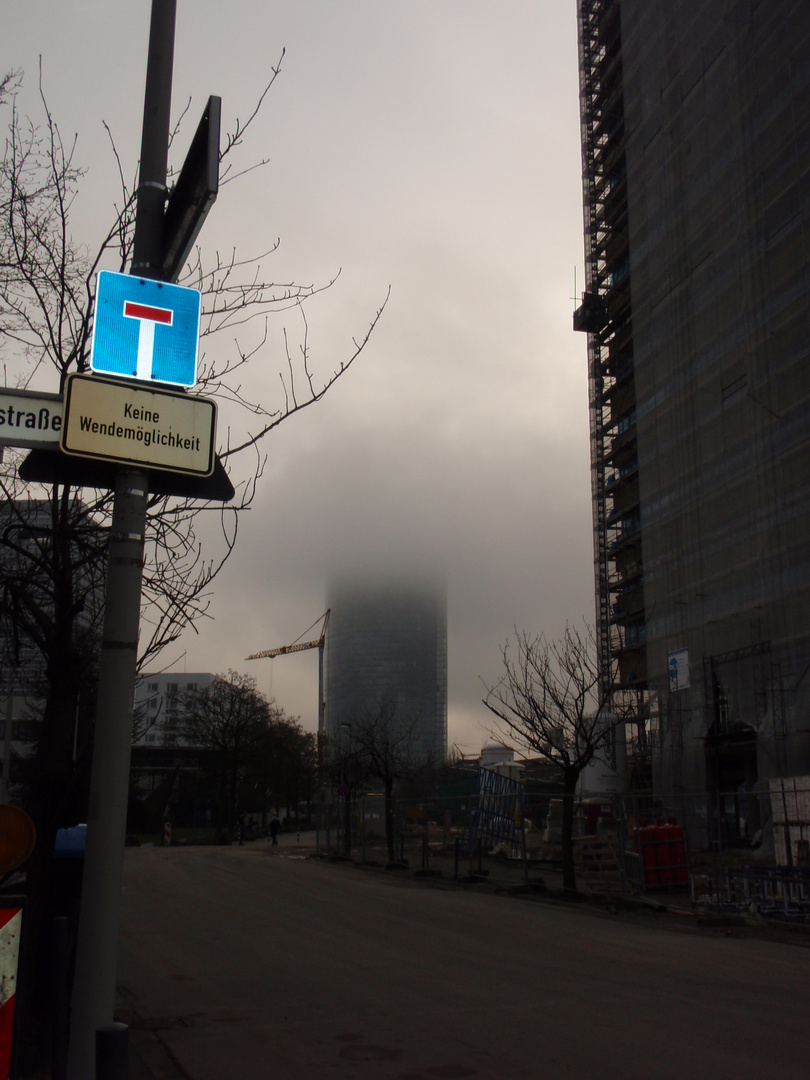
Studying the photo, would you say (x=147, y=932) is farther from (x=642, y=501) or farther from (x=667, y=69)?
(x=667, y=69)

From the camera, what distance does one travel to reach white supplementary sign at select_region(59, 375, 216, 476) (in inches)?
150

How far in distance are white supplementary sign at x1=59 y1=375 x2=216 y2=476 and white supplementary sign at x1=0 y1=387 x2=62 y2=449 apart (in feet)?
0.69

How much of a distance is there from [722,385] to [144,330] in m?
35.2

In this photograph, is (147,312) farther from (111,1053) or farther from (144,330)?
(111,1053)

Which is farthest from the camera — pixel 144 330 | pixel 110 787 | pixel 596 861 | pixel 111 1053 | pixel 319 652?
pixel 319 652

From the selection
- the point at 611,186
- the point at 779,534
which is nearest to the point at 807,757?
the point at 779,534

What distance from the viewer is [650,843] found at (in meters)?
20.3

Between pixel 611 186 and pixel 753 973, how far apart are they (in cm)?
5736

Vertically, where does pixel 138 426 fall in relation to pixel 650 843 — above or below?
above

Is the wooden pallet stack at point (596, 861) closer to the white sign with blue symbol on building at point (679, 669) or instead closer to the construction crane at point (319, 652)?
the white sign with blue symbol on building at point (679, 669)

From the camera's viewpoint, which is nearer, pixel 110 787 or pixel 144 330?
pixel 110 787

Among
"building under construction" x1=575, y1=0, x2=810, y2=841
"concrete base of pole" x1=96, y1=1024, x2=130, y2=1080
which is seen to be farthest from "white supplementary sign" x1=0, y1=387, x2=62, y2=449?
"building under construction" x1=575, y1=0, x2=810, y2=841

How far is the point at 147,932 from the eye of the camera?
14523mm

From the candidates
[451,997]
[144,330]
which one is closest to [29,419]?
[144,330]
